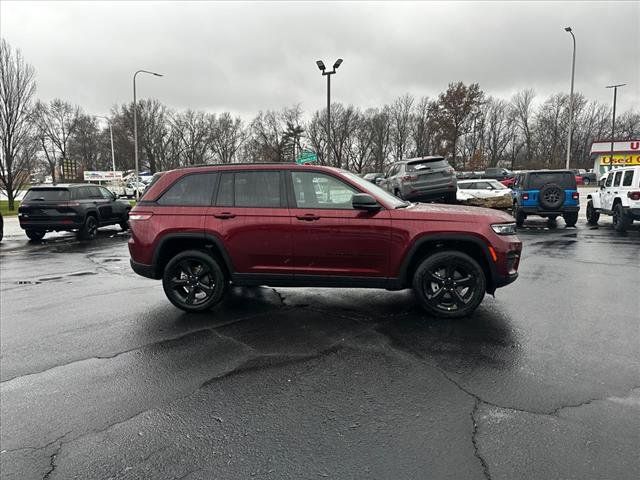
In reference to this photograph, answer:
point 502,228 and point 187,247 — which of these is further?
point 187,247

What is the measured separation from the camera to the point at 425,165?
14.3 meters

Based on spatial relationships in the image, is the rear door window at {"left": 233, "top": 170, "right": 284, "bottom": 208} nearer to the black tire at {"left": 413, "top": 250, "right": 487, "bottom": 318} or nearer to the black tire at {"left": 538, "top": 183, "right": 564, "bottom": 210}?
the black tire at {"left": 413, "top": 250, "right": 487, "bottom": 318}

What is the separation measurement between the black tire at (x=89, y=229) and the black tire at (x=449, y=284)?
41.1 feet

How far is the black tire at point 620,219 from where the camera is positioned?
12906mm

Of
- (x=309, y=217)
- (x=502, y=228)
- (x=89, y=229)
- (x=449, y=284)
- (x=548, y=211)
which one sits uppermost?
(x=309, y=217)

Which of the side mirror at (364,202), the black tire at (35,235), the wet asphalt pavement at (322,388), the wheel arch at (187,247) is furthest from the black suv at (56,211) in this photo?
the side mirror at (364,202)

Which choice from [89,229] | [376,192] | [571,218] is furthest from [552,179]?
[89,229]

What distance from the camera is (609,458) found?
2.51 meters

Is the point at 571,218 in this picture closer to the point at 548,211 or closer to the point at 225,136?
the point at 548,211

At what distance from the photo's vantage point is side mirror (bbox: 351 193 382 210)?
4855 millimetres

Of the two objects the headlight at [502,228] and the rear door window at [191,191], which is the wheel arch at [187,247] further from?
the headlight at [502,228]

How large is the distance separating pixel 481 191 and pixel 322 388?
1742 cm

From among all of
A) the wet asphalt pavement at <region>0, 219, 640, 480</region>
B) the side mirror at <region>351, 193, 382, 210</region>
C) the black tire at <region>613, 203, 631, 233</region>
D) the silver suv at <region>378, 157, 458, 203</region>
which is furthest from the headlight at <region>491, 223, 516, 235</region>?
the black tire at <region>613, 203, 631, 233</region>

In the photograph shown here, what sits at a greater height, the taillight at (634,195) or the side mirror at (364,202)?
the side mirror at (364,202)
